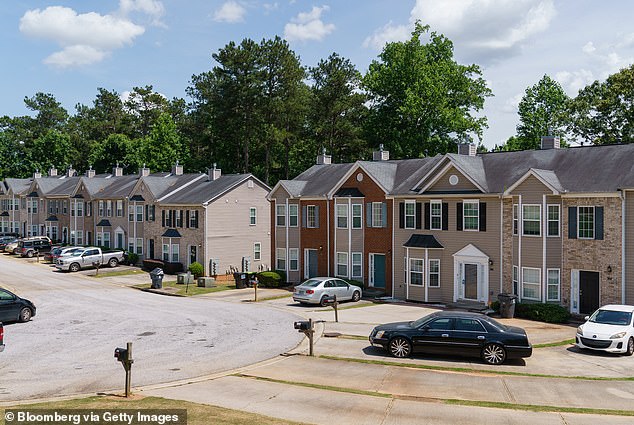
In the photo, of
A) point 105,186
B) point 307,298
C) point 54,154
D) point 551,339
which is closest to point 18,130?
point 54,154

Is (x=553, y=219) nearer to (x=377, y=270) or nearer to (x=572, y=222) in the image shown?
(x=572, y=222)

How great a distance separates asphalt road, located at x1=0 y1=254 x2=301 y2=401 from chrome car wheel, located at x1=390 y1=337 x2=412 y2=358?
4.15 m

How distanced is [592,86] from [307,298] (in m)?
43.7

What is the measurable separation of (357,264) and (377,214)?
3.68m

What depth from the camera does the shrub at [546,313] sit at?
95.9 feet

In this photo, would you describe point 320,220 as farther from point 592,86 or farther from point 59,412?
point 592,86

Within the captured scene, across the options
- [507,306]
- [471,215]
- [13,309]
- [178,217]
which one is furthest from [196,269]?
[507,306]

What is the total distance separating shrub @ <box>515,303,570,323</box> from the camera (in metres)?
29.2

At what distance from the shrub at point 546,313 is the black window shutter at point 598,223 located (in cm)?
387

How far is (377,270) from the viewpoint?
128 feet

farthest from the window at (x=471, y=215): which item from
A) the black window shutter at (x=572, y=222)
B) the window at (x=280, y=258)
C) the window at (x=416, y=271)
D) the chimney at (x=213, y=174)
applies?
the chimney at (x=213, y=174)

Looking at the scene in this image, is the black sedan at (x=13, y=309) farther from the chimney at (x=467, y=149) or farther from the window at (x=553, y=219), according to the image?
the chimney at (x=467, y=149)

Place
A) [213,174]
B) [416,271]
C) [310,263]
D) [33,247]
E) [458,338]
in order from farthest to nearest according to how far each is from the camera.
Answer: [33,247], [213,174], [310,263], [416,271], [458,338]

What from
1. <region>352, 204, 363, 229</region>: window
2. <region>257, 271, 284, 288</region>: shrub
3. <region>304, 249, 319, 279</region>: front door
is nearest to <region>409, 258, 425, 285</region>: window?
<region>352, 204, 363, 229</region>: window
